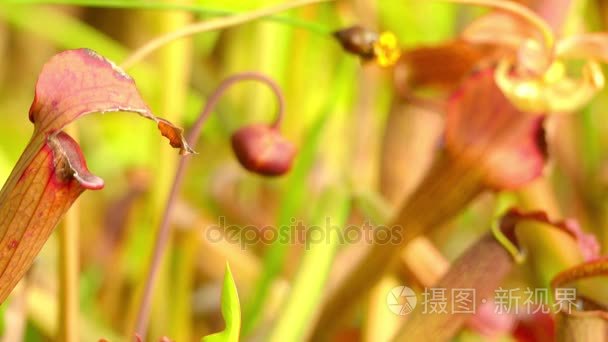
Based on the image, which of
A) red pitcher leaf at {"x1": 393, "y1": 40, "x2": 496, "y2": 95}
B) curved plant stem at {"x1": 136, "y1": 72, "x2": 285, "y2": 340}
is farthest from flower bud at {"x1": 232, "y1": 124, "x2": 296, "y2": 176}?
red pitcher leaf at {"x1": 393, "y1": 40, "x2": 496, "y2": 95}

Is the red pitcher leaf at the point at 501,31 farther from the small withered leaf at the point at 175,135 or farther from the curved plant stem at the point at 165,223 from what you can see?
the small withered leaf at the point at 175,135

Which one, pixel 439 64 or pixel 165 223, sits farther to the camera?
pixel 439 64

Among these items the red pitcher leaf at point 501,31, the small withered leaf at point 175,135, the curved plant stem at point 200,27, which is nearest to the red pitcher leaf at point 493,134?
the red pitcher leaf at point 501,31

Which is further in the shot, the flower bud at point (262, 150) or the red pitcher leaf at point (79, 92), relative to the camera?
the flower bud at point (262, 150)

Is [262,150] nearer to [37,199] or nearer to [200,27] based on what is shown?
[200,27]

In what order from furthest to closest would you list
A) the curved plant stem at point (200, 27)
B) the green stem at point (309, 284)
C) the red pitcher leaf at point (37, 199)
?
1. the green stem at point (309, 284)
2. the curved plant stem at point (200, 27)
3. the red pitcher leaf at point (37, 199)

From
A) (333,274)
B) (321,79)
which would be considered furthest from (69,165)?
(321,79)

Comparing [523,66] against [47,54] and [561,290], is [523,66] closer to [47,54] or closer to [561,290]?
[561,290]

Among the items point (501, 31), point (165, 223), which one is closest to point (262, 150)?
point (165, 223)
